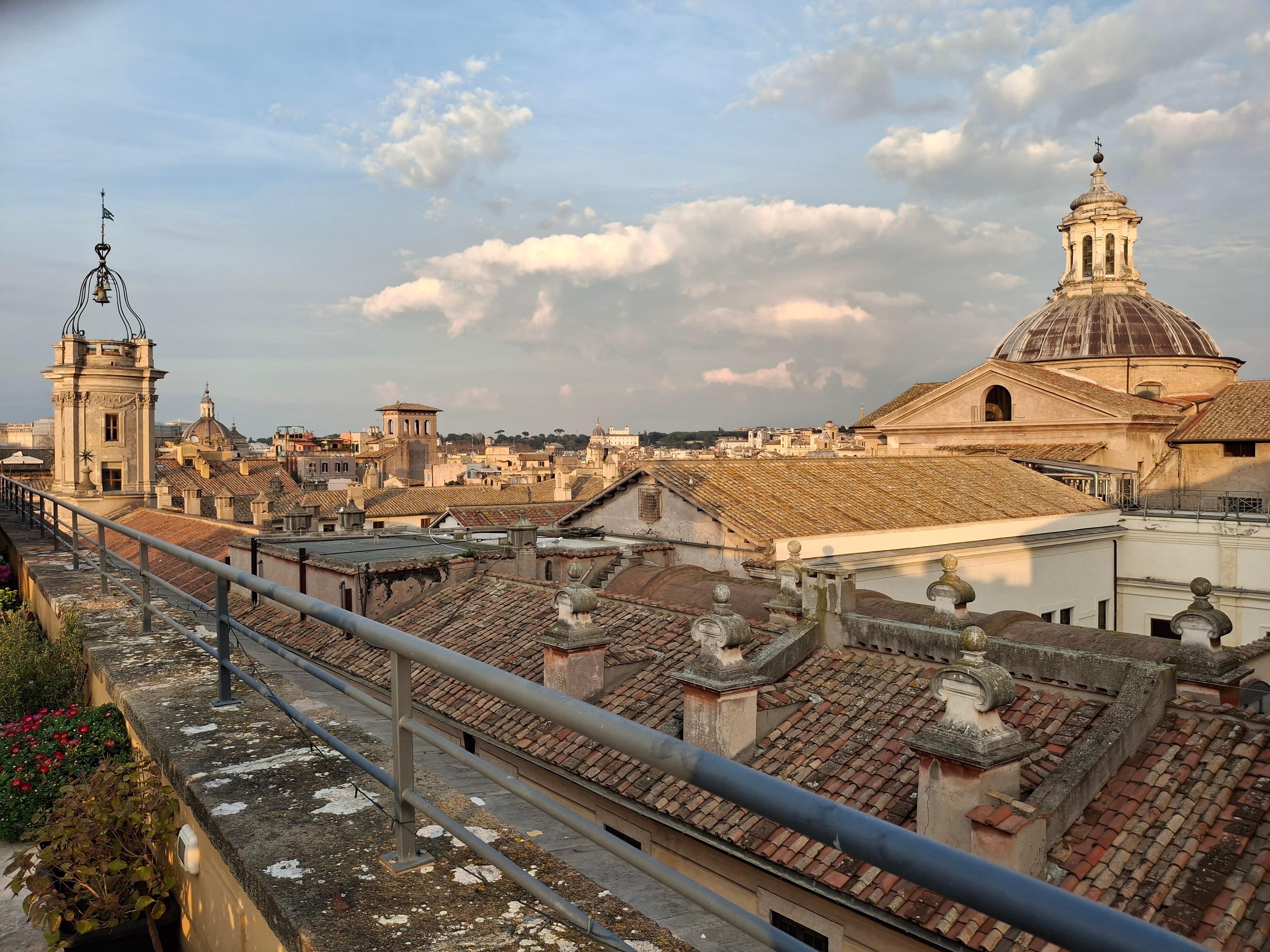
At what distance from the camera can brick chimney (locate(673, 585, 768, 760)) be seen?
30.4 ft

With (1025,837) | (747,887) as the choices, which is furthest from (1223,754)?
(747,887)

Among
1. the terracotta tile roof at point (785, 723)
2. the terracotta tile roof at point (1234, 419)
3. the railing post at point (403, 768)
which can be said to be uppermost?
the terracotta tile roof at point (1234, 419)

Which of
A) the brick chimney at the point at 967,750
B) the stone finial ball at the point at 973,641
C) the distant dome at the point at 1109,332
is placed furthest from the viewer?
the distant dome at the point at 1109,332

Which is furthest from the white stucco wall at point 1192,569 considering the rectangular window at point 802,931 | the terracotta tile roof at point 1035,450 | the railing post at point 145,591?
the railing post at point 145,591

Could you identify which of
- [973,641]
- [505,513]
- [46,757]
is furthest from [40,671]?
[505,513]

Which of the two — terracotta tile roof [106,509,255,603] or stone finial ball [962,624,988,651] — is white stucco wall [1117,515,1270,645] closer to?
stone finial ball [962,624,988,651]

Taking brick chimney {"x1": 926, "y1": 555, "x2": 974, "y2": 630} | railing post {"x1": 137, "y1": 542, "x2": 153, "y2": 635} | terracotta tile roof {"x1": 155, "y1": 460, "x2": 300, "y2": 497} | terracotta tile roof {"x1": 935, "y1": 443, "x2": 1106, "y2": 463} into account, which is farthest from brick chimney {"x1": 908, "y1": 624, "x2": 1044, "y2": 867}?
terracotta tile roof {"x1": 155, "y1": 460, "x2": 300, "y2": 497}

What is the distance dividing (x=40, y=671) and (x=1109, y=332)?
1654 inches

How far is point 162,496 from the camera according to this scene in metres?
39.9

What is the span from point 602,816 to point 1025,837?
15.0 feet

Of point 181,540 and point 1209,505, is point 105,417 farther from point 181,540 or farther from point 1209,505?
point 1209,505

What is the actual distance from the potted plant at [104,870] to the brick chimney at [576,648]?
810 cm

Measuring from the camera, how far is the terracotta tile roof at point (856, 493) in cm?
1936

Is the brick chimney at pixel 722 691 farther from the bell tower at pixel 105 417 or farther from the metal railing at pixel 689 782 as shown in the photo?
the bell tower at pixel 105 417
